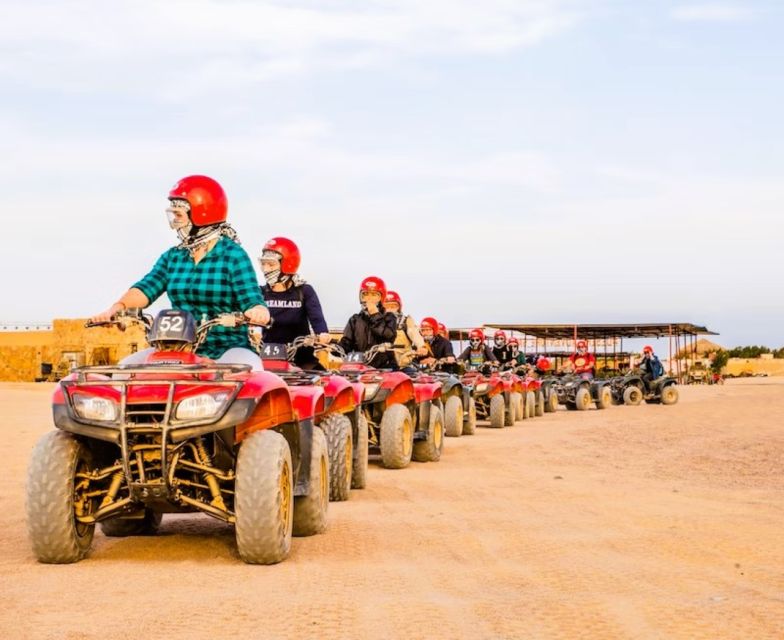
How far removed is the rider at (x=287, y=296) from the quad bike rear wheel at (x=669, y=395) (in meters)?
26.0

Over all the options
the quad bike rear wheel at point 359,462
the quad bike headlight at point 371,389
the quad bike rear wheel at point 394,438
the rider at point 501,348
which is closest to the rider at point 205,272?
the quad bike rear wheel at point 359,462

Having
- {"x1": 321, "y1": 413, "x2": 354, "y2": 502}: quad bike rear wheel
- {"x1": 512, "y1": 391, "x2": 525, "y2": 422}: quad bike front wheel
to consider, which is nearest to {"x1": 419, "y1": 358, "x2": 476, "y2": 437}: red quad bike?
{"x1": 512, "y1": 391, "x2": 525, "y2": 422}: quad bike front wheel

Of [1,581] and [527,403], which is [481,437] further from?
[1,581]

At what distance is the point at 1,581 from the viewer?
614 cm

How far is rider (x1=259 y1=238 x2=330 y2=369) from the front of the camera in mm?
11531

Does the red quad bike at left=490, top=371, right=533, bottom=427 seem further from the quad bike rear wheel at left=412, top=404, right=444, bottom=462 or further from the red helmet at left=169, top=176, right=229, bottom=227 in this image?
the red helmet at left=169, top=176, right=229, bottom=227

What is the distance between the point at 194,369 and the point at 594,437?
48.3 feet

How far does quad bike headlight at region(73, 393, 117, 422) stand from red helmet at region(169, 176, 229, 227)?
167 centimetres

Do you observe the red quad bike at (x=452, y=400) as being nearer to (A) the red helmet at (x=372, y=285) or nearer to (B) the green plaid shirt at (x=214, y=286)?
(A) the red helmet at (x=372, y=285)

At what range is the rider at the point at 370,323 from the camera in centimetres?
1437

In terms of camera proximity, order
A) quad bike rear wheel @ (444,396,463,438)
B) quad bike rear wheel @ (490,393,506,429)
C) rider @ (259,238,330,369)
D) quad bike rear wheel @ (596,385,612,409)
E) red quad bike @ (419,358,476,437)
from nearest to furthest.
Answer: rider @ (259,238,330,369), red quad bike @ (419,358,476,437), quad bike rear wheel @ (444,396,463,438), quad bike rear wheel @ (490,393,506,429), quad bike rear wheel @ (596,385,612,409)

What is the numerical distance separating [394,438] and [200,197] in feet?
20.2

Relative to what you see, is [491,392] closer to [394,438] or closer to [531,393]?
[531,393]

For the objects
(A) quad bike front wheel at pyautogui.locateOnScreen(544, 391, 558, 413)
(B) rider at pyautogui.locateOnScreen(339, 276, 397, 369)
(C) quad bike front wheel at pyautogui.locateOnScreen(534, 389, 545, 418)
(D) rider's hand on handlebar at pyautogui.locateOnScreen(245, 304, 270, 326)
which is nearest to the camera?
(D) rider's hand on handlebar at pyautogui.locateOnScreen(245, 304, 270, 326)
